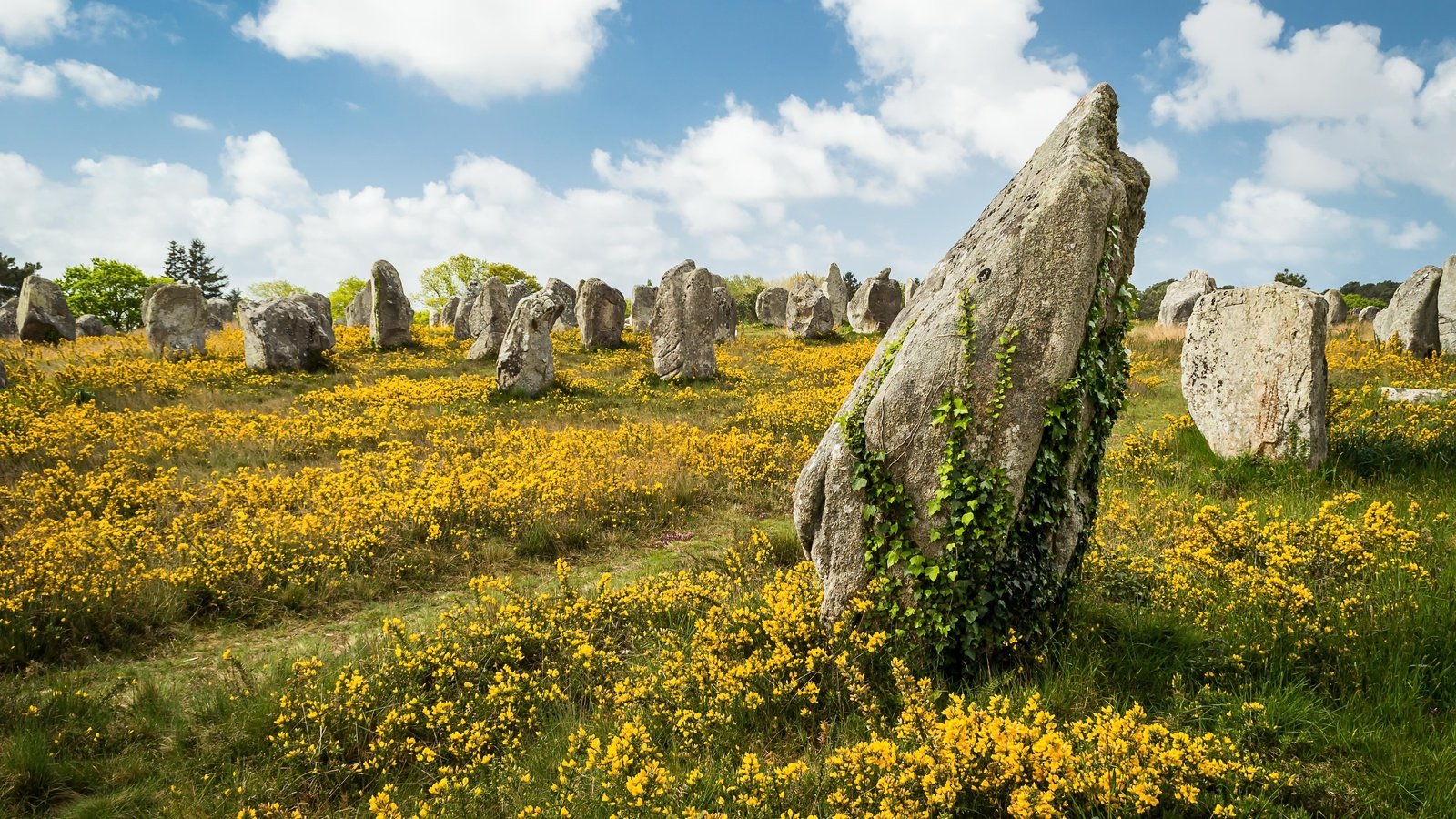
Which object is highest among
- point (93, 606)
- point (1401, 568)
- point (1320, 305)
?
point (1320, 305)

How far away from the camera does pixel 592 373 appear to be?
71.8 ft

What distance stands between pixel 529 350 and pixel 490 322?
8.65 meters

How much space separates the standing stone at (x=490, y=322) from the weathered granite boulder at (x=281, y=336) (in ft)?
15.8

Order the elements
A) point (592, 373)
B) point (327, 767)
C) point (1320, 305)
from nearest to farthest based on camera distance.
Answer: point (327, 767)
point (1320, 305)
point (592, 373)

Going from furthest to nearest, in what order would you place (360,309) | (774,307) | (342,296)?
(342,296) < (774,307) < (360,309)

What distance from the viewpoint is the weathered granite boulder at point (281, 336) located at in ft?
66.8

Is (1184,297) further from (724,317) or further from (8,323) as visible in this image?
(8,323)

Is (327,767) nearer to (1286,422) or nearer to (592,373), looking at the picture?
(1286,422)

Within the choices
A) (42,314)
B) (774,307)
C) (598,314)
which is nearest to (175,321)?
(42,314)

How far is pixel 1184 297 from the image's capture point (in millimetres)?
28031

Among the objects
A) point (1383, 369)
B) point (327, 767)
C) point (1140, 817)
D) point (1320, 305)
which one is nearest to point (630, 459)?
point (327, 767)

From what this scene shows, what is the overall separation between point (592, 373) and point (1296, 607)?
19.2m

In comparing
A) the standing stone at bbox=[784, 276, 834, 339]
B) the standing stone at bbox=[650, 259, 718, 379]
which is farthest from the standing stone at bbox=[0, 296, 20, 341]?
the standing stone at bbox=[784, 276, 834, 339]

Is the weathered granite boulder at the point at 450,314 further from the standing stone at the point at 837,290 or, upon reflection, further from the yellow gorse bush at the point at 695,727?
the yellow gorse bush at the point at 695,727
